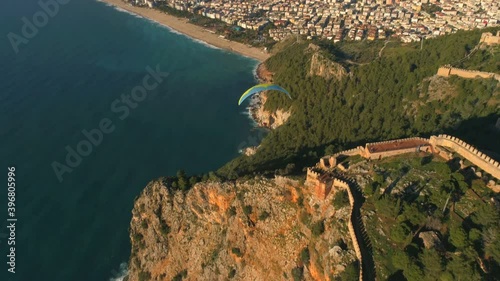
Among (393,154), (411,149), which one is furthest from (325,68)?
(393,154)

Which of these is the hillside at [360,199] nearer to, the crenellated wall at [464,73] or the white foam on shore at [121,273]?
the crenellated wall at [464,73]

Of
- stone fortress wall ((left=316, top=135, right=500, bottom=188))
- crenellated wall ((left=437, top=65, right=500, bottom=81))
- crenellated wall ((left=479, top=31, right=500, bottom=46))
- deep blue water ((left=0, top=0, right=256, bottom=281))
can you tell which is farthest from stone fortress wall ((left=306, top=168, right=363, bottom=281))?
crenellated wall ((left=479, top=31, right=500, bottom=46))

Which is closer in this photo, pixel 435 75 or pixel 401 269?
pixel 401 269

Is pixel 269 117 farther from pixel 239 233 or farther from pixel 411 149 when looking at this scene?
pixel 411 149

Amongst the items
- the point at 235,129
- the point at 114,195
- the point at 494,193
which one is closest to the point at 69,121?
the point at 114,195

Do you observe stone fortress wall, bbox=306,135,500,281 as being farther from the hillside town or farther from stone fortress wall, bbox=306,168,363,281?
the hillside town

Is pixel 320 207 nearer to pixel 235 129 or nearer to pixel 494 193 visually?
pixel 494 193
